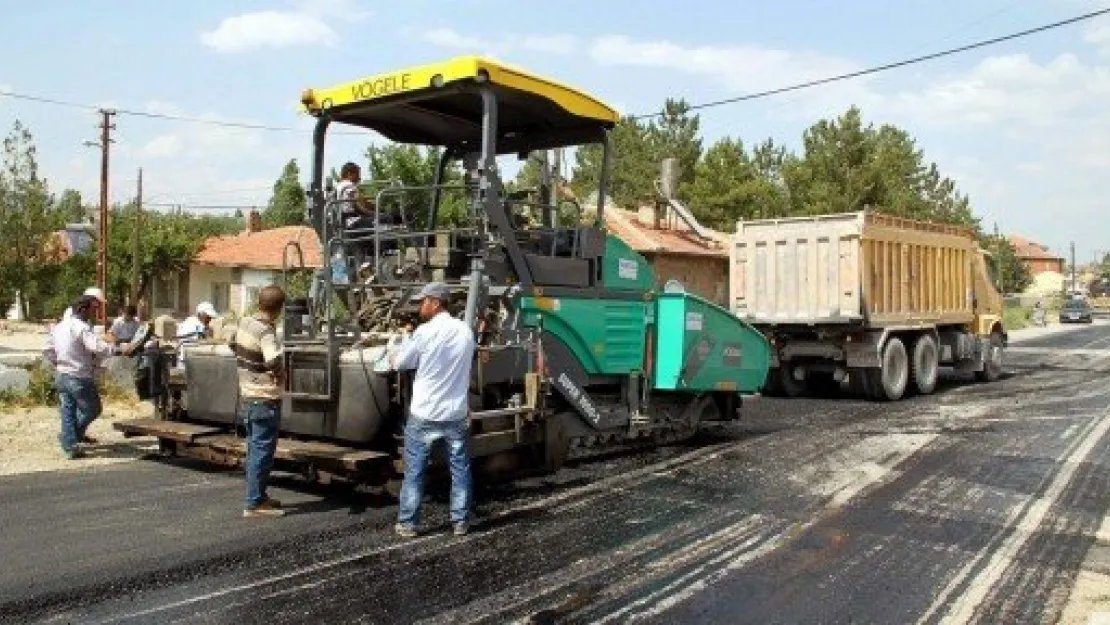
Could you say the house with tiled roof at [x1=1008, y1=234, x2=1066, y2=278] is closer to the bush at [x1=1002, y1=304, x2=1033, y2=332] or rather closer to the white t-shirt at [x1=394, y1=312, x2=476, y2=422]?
the bush at [x1=1002, y1=304, x2=1033, y2=332]

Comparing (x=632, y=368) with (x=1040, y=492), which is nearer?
(x=1040, y=492)

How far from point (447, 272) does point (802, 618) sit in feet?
12.9

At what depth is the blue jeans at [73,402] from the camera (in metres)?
8.92

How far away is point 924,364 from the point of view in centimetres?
1573

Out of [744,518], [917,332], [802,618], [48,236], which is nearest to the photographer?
[802,618]

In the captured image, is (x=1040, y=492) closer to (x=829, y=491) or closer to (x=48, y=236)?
(x=829, y=491)

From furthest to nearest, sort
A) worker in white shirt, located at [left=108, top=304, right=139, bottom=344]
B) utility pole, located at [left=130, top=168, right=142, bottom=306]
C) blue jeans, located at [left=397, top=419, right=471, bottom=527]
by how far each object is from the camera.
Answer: utility pole, located at [left=130, top=168, right=142, bottom=306], worker in white shirt, located at [left=108, top=304, right=139, bottom=344], blue jeans, located at [left=397, top=419, right=471, bottom=527]

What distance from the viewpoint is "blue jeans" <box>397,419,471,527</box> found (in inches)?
237

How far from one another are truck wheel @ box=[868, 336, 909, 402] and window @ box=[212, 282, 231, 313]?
34.0m

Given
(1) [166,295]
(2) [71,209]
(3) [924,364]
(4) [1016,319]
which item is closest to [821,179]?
(4) [1016,319]

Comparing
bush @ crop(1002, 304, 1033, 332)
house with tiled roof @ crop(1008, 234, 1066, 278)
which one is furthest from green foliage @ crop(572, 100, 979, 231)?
house with tiled roof @ crop(1008, 234, 1066, 278)

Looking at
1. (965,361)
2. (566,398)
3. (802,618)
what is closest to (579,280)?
(566,398)

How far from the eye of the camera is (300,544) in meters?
5.79

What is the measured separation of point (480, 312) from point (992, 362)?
13.8 meters
